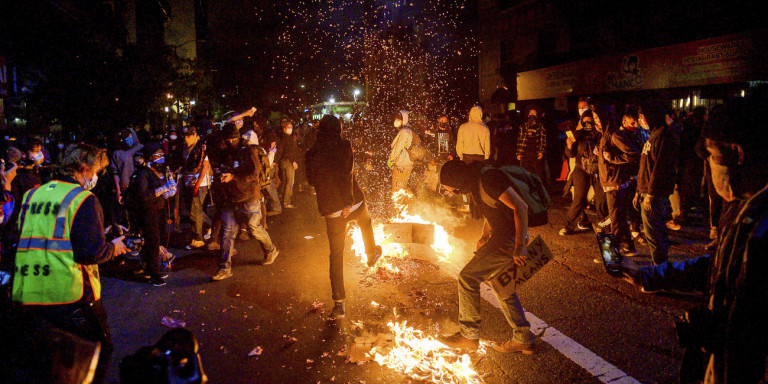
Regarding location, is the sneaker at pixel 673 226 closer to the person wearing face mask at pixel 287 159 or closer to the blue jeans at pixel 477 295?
the blue jeans at pixel 477 295

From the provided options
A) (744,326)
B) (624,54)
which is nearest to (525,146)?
(624,54)

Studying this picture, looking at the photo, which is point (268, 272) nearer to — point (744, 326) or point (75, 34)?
point (744, 326)

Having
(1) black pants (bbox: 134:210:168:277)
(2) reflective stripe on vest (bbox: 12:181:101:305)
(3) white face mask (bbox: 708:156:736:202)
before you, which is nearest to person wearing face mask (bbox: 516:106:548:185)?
(1) black pants (bbox: 134:210:168:277)

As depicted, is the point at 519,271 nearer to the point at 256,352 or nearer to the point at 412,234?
the point at 256,352

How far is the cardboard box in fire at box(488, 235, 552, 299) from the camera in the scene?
4.06m

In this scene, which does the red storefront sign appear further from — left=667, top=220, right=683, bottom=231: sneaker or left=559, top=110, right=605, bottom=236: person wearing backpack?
left=559, top=110, right=605, bottom=236: person wearing backpack

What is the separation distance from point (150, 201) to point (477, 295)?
4572mm

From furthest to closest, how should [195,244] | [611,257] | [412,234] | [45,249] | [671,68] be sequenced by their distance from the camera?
[671,68] < [195,244] < [412,234] < [45,249] < [611,257]

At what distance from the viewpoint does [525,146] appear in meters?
11.5

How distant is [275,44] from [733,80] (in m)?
28.0

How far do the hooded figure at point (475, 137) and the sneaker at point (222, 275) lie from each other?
5.92 m

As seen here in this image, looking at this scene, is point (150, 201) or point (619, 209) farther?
point (619, 209)

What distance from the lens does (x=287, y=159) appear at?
11.7m

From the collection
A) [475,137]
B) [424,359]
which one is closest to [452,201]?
[475,137]
